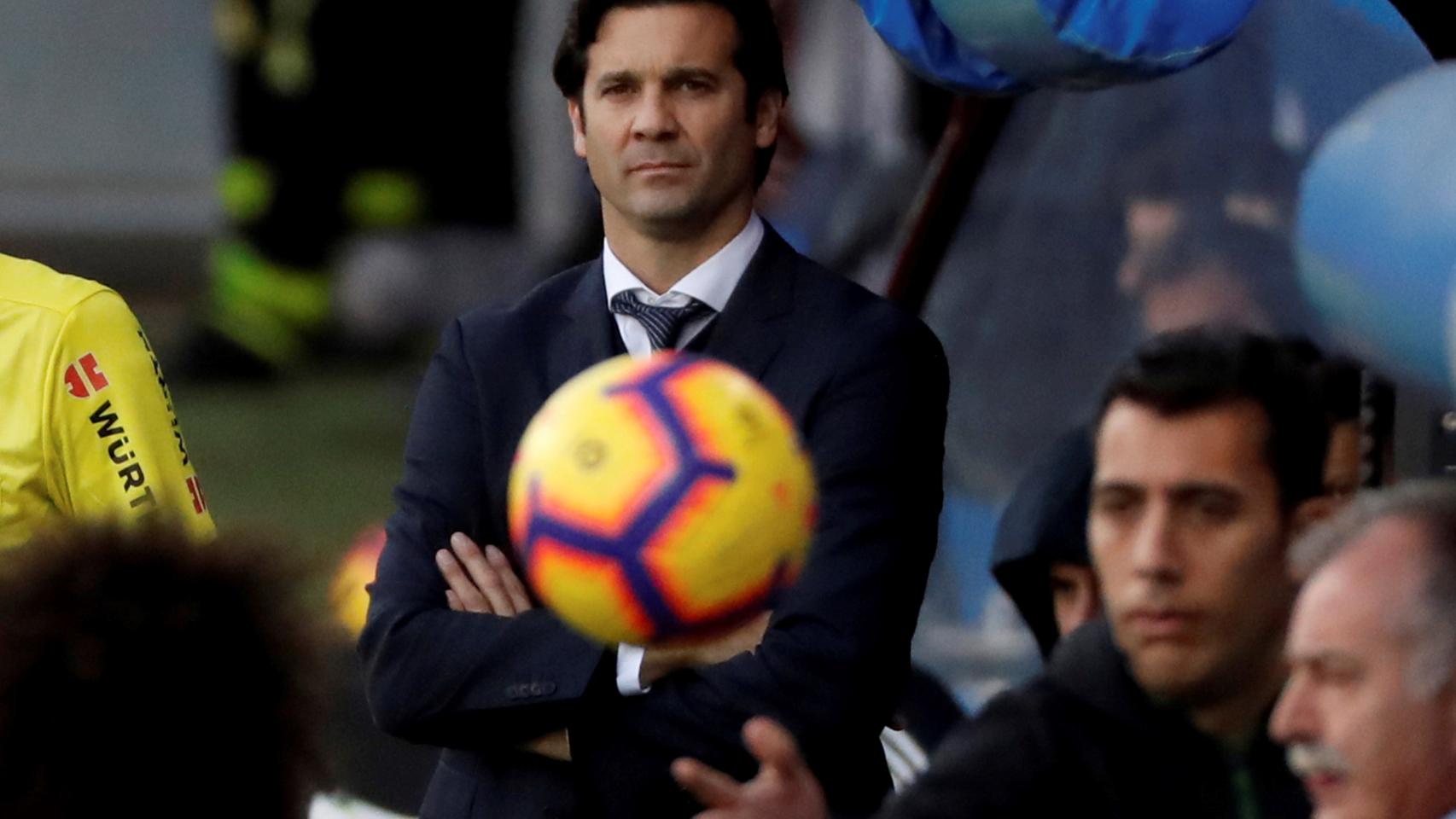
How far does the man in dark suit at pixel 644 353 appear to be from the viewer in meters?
3.35

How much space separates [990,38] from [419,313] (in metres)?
13.2

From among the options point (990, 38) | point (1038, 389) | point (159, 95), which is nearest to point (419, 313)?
point (159, 95)

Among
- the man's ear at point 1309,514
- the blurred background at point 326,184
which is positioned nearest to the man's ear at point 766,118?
the man's ear at point 1309,514

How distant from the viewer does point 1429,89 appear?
340 cm

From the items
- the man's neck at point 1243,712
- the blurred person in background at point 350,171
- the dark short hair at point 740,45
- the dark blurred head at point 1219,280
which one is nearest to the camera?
the man's neck at point 1243,712

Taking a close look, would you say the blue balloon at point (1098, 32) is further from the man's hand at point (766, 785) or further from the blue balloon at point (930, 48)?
the man's hand at point (766, 785)

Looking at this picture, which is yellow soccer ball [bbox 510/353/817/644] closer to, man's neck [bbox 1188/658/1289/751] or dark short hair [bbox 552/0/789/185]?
man's neck [bbox 1188/658/1289/751]

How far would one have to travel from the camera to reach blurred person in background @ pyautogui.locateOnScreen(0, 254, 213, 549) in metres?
3.50

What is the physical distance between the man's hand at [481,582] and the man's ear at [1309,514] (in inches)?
39.8

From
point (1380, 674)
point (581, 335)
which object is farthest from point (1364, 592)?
point (581, 335)

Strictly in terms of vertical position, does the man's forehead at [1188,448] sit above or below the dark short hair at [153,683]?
below

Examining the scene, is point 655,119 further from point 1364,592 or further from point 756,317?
point 1364,592

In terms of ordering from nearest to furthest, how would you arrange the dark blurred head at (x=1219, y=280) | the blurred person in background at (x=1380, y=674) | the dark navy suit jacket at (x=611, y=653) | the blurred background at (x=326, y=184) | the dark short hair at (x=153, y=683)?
1. the dark short hair at (x=153, y=683)
2. the blurred person in background at (x=1380, y=674)
3. the dark navy suit jacket at (x=611, y=653)
4. the dark blurred head at (x=1219, y=280)
5. the blurred background at (x=326, y=184)

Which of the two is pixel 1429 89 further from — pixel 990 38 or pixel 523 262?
pixel 523 262
